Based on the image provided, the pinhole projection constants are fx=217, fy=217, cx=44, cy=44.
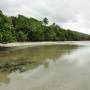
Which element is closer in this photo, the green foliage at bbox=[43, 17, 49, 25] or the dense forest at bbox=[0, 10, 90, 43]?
the dense forest at bbox=[0, 10, 90, 43]

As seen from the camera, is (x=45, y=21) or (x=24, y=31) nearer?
(x=24, y=31)

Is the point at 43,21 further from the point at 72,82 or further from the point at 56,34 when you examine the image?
the point at 72,82

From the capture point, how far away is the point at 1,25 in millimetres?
42062

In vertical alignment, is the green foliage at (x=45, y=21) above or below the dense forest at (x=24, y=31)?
above

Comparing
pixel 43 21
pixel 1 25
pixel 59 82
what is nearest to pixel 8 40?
pixel 1 25

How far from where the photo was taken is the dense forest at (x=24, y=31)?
141 ft

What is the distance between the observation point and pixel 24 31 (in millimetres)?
70500

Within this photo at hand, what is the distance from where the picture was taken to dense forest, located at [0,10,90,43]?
42969mm

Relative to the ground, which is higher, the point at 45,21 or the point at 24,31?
the point at 45,21

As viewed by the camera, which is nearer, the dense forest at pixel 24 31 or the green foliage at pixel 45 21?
the dense forest at pixel 24 31

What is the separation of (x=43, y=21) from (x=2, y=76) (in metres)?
82.0

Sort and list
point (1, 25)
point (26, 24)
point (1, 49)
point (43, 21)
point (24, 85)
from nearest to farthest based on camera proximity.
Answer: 1. point (24, 85)
2. point (1, 49)
3. point (1, 25)
4. point (26, 24)
5. point (43, 21)

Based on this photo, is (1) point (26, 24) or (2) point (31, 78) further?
(1) point (26, 24)

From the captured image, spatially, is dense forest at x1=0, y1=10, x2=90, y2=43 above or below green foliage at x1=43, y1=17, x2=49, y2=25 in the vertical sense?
below
